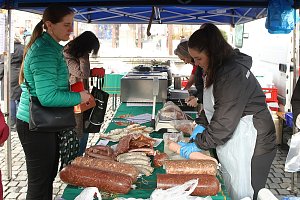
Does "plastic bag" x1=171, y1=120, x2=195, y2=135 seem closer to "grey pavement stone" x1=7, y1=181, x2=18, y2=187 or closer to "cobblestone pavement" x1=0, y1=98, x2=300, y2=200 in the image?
"cobblestone pavement" x1=0, y1=98, x2=300, y2=200

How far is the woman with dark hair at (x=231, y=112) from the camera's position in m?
2.39

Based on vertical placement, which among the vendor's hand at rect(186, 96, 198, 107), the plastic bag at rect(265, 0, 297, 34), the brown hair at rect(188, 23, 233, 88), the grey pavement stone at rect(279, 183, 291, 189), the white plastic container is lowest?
the grey pavement stone at rect(279, 183, 291, 189)

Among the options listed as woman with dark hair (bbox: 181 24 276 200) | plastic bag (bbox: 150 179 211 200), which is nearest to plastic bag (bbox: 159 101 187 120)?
woman with dark hair (bbox: 181 24 276 200)

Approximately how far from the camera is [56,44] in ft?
9.14

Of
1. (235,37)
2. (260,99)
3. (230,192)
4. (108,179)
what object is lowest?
(230,192)

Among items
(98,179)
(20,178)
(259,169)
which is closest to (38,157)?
(98,179)

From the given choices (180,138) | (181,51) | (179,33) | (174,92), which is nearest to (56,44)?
(180,138)

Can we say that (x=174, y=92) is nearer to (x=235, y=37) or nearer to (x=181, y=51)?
(x=181, y=51)

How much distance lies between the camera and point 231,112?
7.82 feet

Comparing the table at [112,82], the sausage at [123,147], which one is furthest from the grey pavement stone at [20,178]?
the table at [112,82]

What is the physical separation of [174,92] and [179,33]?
10736mm

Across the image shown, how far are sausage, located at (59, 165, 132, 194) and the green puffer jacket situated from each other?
0.72 metres

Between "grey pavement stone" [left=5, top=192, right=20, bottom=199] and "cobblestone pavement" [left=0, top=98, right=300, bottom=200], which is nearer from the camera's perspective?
"grey pavement stone" [left=5, top=192, right=20, bottom=199]

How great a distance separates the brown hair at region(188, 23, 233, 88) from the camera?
2453mm
